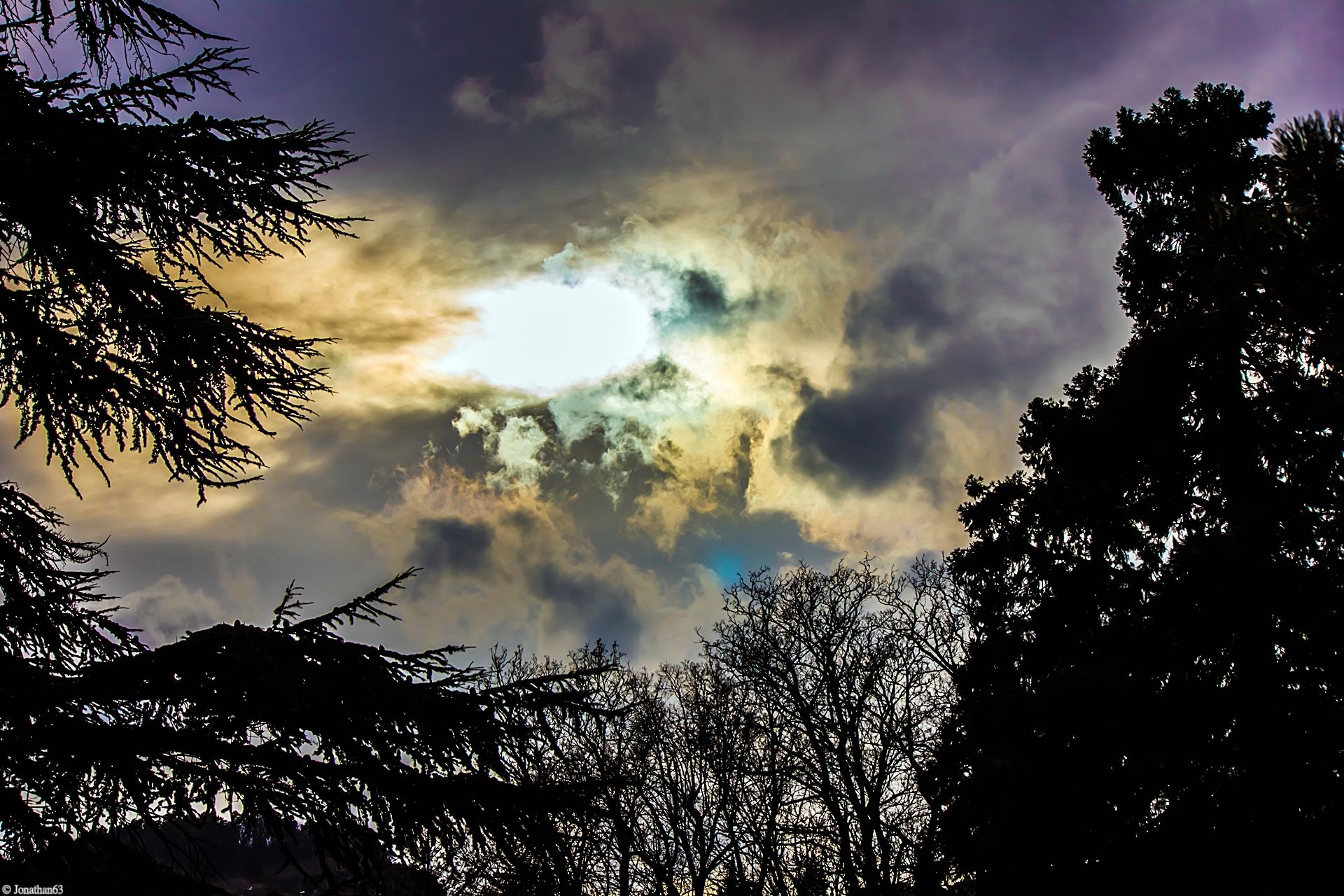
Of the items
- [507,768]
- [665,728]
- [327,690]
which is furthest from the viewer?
[665,728]

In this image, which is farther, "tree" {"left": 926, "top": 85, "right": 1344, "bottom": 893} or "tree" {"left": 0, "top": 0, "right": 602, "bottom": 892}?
"tree" {"left": 926, "top": 85, "right": 1344, "bottom": 893}

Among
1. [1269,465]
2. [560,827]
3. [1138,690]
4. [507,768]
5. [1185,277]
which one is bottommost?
[560,827]

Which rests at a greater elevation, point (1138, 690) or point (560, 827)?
point (1138, 690)

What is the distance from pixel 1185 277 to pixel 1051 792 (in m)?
7.60

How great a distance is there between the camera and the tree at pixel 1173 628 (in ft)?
23.2

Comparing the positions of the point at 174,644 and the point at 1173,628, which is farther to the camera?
the point at 1173,628

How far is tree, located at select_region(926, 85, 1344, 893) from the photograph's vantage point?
278 inches

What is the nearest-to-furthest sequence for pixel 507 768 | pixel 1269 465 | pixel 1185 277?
pixel 507 768 < pixel 1269 465 < pixel 1185 277

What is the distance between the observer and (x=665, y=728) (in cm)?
2148

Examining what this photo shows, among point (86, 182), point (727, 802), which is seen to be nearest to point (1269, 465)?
point (86, 182)

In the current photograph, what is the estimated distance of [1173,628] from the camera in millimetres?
8039

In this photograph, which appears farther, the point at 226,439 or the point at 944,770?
the point at 944,770

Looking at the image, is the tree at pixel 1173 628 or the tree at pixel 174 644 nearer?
the tree at pixel 174 644

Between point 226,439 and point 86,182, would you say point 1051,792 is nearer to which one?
point 226,439
